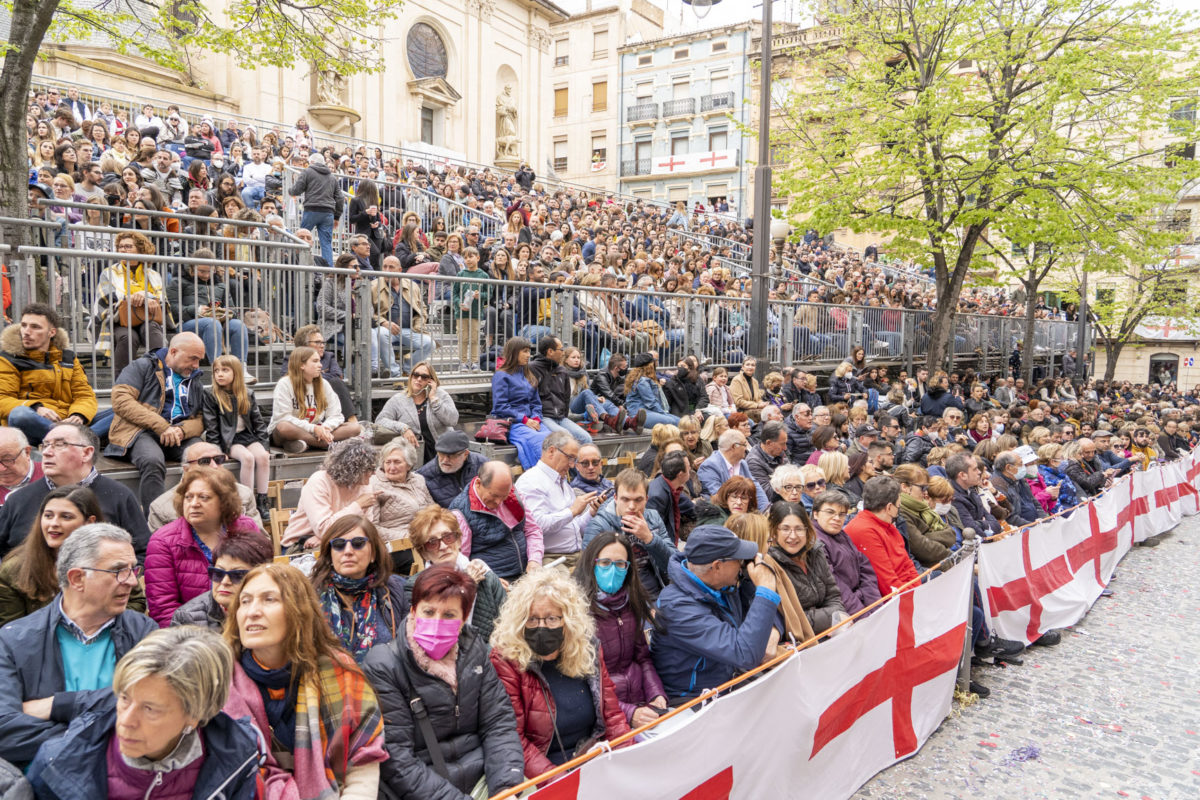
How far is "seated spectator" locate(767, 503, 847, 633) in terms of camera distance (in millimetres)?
5234

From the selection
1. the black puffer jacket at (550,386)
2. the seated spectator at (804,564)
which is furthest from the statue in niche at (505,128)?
the seated spectator at (804,564)

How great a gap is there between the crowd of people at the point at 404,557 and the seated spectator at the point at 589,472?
2 centimetres

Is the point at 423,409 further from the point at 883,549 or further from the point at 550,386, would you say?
the point at 883,549

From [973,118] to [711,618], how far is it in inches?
628

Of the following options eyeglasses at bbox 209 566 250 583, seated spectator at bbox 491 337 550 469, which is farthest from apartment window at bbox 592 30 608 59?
eyeglasses at bbox 209 566 250 583

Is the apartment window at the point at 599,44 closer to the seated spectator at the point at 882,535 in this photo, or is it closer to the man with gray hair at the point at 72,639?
the seated spectator at the point at 882,535

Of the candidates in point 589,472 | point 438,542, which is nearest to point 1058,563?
point 589,472

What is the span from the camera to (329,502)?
512cm

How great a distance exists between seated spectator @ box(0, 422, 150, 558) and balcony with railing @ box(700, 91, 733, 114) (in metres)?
52.9

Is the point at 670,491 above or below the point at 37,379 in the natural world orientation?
below

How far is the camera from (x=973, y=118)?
1678 centimetres

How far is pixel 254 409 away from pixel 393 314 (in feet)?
8.05

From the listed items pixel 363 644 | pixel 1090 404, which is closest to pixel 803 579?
pixel 363 644

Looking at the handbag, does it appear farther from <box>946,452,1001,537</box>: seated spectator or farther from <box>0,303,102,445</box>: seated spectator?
<box>946,452,1001,537</box>: seated spectator
